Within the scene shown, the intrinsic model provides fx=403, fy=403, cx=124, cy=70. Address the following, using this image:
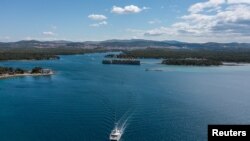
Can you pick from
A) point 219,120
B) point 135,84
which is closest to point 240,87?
point 135,84

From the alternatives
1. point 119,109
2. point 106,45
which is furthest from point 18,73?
point 106,45

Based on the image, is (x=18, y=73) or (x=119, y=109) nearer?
(x=119, y=109)

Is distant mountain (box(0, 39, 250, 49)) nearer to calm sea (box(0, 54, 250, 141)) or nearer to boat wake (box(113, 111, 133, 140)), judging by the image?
calm sea (box(0, 54, 250, 141))

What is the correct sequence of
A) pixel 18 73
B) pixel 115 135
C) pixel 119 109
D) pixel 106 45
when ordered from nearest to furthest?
pixel 115 135 → pixel 119 109 → pixel 18 73 → pixel 106 45

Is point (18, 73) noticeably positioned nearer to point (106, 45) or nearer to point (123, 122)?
point (123, 122)

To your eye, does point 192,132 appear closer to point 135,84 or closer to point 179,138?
point 179,138

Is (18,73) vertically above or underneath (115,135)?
above

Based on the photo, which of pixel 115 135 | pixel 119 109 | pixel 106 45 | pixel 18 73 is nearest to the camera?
pixel 115 135

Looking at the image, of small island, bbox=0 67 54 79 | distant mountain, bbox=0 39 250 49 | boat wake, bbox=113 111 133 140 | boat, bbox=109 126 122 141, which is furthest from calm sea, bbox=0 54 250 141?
distant mountain, bbox=0 39 250 49

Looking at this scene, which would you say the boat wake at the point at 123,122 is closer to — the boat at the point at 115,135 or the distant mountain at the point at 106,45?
the boat at the point at 115,135
